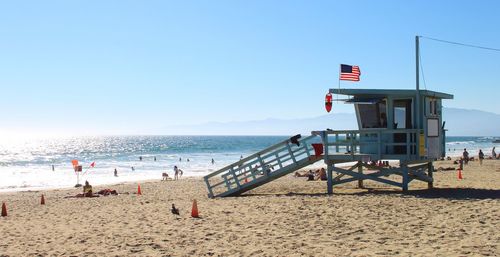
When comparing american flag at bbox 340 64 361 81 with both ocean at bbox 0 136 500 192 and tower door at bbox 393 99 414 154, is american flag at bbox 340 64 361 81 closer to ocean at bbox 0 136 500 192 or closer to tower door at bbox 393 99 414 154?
tower door at bbox 393 99 414 154

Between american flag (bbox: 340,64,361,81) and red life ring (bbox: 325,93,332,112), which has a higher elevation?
american flag (bbox: 340,64,361,81)

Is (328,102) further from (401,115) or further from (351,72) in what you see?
(401,115)

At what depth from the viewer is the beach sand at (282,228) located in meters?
10.1

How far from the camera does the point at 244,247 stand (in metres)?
10.5

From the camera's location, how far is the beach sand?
10.1 m

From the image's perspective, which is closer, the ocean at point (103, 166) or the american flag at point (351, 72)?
the american flag at point (351, 72)

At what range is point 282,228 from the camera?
1217 cm

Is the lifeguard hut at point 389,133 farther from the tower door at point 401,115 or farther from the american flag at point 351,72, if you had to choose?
the american flag at point 351,72

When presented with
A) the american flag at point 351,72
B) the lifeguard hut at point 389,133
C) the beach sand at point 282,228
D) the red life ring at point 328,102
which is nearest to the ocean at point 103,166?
the beach sand at point 282,228

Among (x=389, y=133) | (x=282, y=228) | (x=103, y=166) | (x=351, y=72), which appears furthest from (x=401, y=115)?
(x=103, y=166)

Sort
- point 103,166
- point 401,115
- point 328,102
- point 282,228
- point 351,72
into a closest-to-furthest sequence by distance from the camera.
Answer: point 282,228
point 401,115
point 328,102
point 351,72
point 103,166

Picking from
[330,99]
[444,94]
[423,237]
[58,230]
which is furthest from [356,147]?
[58,230]

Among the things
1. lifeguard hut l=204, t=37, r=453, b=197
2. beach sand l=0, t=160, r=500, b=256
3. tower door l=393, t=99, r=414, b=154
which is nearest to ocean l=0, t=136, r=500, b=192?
beach sand l=0, t=160, r=500, b=256

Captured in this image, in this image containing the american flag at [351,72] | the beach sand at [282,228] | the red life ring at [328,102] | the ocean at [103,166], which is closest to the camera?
the beach sand at [282,228]
